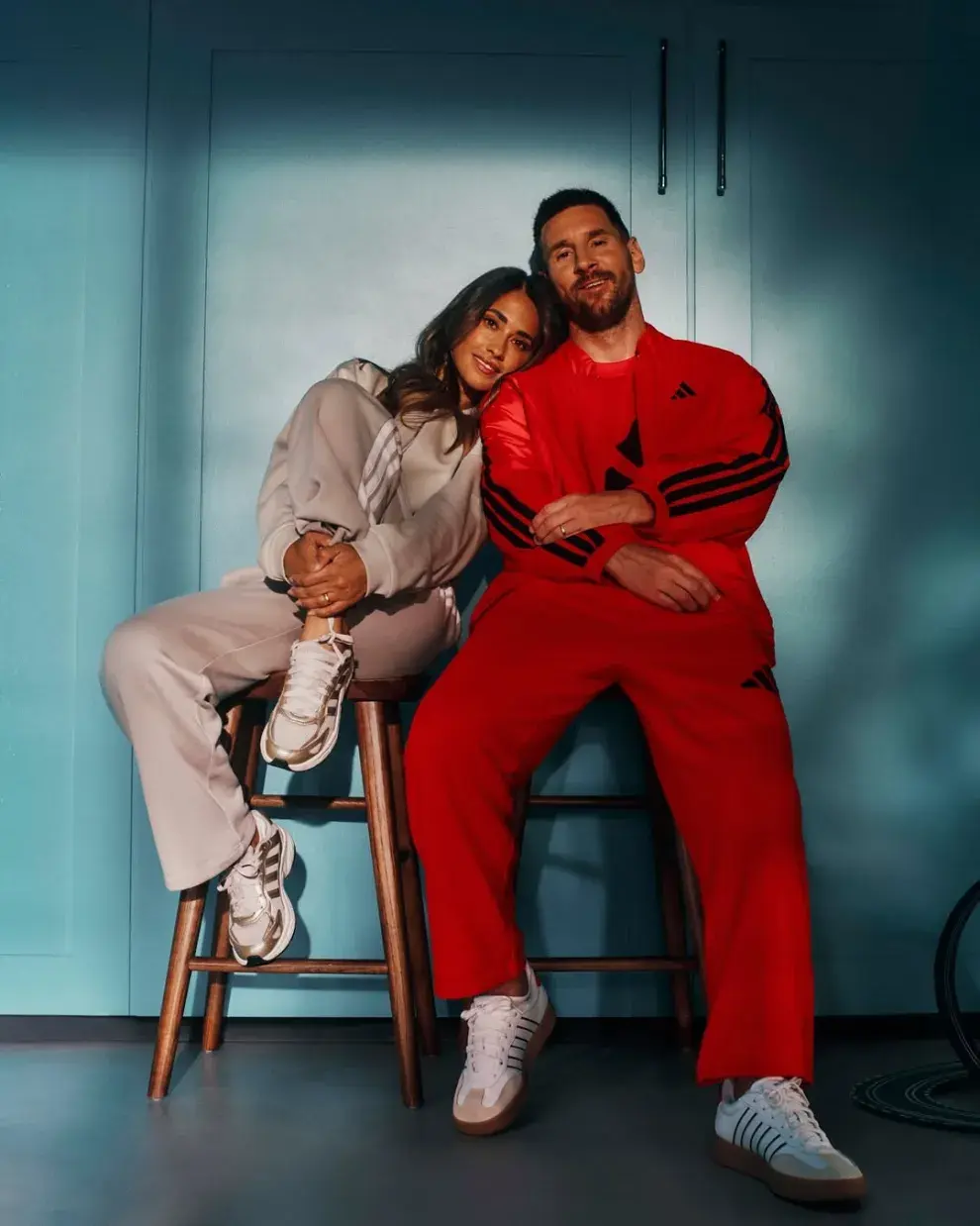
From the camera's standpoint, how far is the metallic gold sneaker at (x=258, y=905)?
1.74 meters

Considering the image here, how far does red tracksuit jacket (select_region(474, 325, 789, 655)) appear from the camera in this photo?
1812 millimetres

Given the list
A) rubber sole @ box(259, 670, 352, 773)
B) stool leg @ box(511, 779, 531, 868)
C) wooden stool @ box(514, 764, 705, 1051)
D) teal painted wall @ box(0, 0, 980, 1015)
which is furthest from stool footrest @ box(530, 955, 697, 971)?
rubber sole @ box(259, 670, 352, 773)

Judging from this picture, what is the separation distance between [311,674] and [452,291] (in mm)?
925

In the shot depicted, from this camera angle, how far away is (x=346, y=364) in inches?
82.2

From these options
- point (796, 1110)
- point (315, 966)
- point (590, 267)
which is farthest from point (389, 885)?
point (590, 267)

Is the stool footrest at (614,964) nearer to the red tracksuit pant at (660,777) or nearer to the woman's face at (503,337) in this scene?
the red tracksuit pant at (660,777)

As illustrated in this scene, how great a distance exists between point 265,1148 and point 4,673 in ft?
3.59

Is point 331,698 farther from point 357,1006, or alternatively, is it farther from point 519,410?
point 357,1006

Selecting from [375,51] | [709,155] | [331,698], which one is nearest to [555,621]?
[331,698]

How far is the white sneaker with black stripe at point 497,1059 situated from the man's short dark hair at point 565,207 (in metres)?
1.26

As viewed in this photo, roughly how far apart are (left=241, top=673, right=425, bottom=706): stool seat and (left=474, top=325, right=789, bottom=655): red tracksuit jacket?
0.22 meters

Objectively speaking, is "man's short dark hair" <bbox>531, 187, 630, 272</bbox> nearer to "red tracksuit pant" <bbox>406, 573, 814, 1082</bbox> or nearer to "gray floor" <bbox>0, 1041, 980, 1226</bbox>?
"red tracksuit pant" <bbox>406, 573, 814, 1082</bbox>

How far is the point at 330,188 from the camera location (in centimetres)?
230

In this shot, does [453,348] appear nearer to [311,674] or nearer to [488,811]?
[311,674]
